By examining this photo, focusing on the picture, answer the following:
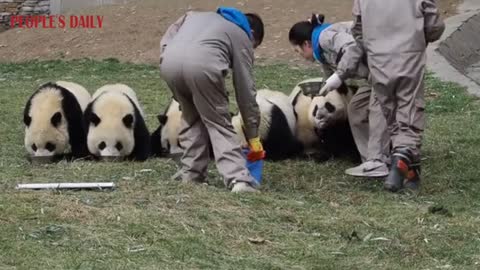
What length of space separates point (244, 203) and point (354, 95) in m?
1.91

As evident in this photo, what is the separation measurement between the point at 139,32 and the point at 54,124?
8.22 metres

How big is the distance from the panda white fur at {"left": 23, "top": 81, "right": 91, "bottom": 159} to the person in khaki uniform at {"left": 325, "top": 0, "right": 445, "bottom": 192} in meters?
2.47

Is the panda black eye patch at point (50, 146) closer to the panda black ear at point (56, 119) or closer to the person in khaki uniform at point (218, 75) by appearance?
the panda black ear at point (56, 119)

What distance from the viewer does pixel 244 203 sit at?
541 centimetres

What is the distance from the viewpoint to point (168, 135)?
25.1 feet

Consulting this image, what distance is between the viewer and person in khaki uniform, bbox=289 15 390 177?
6387mm

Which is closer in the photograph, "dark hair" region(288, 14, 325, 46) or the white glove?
the white glove

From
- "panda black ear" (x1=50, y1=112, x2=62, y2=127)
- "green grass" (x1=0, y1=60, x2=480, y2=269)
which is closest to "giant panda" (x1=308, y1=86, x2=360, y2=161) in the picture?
"green grass" (x1=0, y1=60, x2=480, y2=269)

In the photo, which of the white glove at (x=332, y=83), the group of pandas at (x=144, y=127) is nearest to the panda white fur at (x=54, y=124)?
the group of pandas at (x=144, y=127)

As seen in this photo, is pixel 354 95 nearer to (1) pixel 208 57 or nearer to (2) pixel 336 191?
(2) pixel 336 191

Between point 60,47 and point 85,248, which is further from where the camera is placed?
point 60,47

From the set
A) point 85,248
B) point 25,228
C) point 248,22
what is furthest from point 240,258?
point 248,22

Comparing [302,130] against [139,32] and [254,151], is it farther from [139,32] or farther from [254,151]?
[139,32]

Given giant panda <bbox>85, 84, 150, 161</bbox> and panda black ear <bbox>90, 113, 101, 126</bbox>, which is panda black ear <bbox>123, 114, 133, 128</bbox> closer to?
giant panda <bbox>85, 84, 150, 161</bbox>
